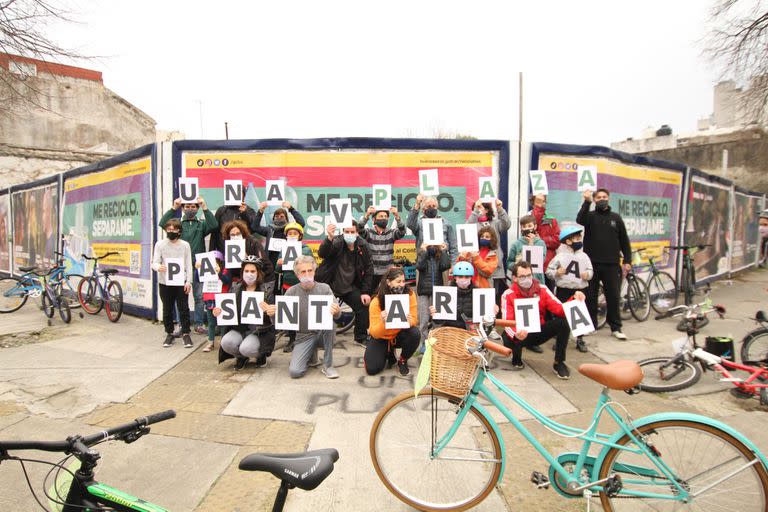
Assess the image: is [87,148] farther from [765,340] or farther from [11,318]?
[765,340]

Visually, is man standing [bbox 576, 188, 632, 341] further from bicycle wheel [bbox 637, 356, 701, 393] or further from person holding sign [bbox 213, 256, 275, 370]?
person holding sign [bbox 213, 256, 275, 370]

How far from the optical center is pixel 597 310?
654 cm

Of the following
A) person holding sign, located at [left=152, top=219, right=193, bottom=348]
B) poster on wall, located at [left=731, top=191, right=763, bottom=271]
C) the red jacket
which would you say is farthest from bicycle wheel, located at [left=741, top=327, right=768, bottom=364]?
poster on wall, located at [left=731, top=191, right=763, bottom=271]

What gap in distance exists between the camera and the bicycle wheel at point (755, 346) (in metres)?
4.79

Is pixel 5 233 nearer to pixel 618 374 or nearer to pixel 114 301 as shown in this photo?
pixel 114 301

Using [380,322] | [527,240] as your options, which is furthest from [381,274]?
[527,240]

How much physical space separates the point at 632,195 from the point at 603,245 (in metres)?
2.57

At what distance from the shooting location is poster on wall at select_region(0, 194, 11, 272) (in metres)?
14.7

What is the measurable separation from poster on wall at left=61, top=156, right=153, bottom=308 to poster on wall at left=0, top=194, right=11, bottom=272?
750 cm

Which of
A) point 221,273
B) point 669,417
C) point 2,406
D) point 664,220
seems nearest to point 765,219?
point 664,220

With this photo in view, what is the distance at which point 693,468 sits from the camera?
2240 mm

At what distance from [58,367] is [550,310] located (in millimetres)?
5996

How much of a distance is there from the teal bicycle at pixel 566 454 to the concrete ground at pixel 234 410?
28cm

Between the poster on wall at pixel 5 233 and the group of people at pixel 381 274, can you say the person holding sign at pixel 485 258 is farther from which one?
the poster on wall at pixel 5 233
